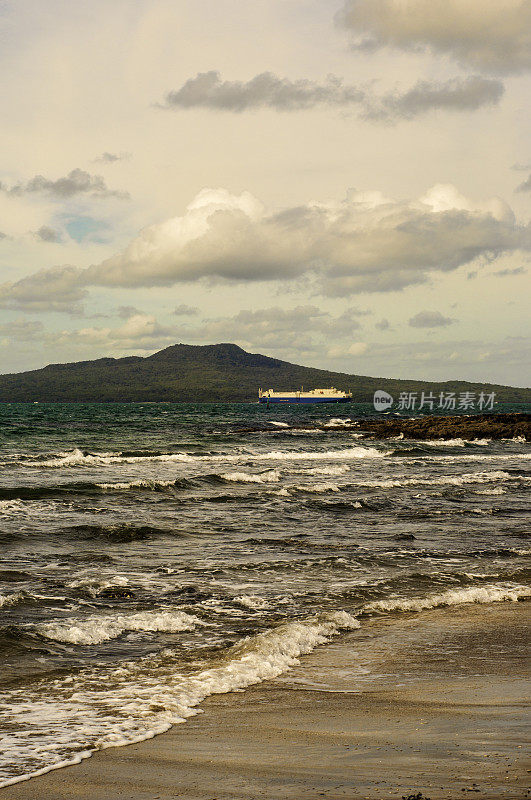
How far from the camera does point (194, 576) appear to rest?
46.2 feet

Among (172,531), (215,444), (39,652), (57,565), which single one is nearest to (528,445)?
(215,444)

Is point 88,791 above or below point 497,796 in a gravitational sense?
below

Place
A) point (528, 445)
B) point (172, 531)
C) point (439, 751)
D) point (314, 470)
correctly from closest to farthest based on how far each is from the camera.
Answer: point (439, 751) → point (172, 531) → point (314, 470) → point (528, 445)

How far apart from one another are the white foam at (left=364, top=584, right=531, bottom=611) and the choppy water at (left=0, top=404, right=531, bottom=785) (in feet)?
0.13

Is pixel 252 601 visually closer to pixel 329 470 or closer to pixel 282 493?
pixel 282 493

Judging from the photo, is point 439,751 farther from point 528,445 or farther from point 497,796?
point 528,445

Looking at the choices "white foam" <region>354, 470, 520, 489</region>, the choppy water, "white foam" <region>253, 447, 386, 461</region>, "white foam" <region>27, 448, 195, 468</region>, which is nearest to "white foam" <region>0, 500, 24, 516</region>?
the choppy water

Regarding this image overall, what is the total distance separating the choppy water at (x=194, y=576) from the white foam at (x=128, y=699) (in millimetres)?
27

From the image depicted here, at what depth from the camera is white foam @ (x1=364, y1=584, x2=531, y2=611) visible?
1201 cm

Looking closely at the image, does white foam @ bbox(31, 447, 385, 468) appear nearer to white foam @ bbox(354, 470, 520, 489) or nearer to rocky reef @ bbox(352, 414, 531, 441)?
white foam @ bbox(354, 470, 520, 489)

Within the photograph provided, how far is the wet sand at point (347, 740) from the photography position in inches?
198

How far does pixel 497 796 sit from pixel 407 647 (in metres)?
5.14

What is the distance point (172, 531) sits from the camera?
19234mm

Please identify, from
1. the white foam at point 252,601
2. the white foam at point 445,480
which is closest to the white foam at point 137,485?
the white foam at point 445,480
